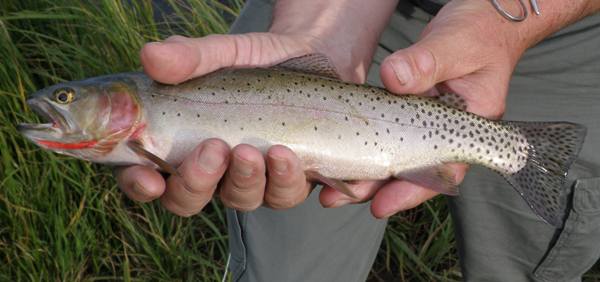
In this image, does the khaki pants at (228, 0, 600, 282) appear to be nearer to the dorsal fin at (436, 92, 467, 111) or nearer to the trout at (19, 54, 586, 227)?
the trout at (19, 54, 586, 227)

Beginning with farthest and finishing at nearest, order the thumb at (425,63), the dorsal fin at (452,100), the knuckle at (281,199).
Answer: the dorsal fin at (452,100) → the knuckle at (281,199) → the thumb at (425,63)

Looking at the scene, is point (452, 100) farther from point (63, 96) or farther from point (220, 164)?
point (63, 96)

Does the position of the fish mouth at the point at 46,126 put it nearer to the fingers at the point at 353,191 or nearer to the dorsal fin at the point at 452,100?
the fingers at the point at 353,191

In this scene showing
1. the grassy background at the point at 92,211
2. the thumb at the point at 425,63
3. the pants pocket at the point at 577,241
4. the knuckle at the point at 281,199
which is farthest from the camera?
the grassy background at the point at 92,211

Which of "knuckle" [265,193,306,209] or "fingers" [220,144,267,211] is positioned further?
"knuckle" [265,193,306,209]

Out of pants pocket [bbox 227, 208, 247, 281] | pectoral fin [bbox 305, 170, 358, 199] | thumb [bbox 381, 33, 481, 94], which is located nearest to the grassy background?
pants pocket [bbox 227, 208, 247, 281]

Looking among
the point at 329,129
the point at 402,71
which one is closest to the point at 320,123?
the point at 329,129

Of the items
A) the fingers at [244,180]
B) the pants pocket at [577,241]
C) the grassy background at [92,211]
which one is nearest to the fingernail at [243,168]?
the fingers at [244,180]
